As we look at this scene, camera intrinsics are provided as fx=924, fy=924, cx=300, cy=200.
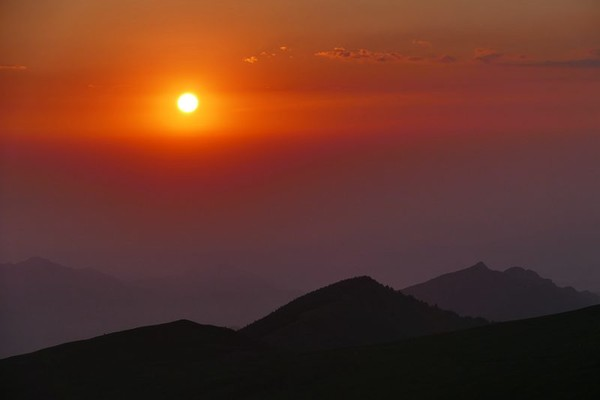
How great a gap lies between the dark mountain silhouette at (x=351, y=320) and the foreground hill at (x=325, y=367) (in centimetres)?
1094

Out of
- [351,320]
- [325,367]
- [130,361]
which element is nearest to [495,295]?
[351,320]

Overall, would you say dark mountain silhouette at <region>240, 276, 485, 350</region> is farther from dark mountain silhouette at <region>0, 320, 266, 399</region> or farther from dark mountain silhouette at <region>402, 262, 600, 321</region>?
dark mountain silhouette at <region>402, 262, 600, 321</region>

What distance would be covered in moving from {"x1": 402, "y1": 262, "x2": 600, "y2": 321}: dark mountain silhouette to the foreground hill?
284 feet

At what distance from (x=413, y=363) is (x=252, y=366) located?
13475 millimetres

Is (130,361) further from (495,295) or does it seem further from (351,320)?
(495,295)

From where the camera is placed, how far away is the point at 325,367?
70438 millimetres

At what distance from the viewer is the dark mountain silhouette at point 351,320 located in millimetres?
95875

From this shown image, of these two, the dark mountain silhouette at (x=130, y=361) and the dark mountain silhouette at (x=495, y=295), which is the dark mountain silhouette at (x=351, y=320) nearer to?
the dark mountain silhouette at (x=130, y=361)

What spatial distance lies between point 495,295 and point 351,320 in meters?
77.5

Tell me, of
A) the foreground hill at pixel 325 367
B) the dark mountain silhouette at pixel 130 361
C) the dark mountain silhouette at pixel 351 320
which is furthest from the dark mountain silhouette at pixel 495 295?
the foreground hill at pixel 325 367

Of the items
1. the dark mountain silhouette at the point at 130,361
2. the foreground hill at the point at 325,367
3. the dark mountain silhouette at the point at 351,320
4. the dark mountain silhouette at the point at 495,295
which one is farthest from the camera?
the dark mountain silhouette at the point at 495,295

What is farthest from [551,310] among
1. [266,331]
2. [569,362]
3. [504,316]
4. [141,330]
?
[569,362]

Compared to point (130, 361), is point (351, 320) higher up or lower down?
higher up

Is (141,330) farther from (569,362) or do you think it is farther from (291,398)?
(569,362)
